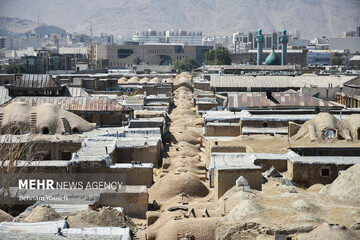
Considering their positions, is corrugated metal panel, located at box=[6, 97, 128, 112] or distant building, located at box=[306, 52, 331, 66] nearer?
corrugated metal panel, located at box=[6, 97, 128, 112]

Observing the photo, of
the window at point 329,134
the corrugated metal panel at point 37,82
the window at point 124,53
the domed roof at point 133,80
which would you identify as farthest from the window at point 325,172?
the window at point 124,53

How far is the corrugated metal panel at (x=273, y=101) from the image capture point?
1471 inches

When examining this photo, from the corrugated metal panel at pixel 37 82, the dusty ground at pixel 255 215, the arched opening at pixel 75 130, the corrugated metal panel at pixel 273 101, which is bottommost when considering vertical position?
the dusty ground at pixel 255 215

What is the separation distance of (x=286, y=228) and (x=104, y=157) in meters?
Answer: 9.71

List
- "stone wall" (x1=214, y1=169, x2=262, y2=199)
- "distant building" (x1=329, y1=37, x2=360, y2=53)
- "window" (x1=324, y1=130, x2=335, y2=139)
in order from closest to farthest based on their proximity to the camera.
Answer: "stone wall" (x1=214, y1=169, x2=262, y2=199)
"window" (x1=324, y1=130, x2=335, y2=139)
"distant building" (x1=329, y1=37, x2=360, y2=53)

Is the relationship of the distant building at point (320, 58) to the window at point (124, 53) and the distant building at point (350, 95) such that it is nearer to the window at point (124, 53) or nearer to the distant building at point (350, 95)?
the window at point (124, 53)

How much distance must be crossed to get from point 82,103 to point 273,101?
11335 mm

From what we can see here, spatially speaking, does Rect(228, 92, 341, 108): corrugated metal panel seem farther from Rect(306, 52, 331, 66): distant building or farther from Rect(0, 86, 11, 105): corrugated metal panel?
Rect(306, 52, 331, 66): distant building

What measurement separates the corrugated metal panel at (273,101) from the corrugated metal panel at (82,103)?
24.9ft

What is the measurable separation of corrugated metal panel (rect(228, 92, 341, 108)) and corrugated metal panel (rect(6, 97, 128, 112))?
24.9 feet

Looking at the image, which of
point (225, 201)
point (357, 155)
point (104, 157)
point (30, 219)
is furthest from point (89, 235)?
point (357, 155)

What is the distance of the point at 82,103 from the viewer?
33.3 m

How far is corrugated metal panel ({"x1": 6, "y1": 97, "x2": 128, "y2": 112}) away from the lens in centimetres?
3284

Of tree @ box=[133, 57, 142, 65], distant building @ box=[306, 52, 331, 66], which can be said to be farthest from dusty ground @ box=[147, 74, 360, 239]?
tree @ box=[133, 57, 142, 65]
